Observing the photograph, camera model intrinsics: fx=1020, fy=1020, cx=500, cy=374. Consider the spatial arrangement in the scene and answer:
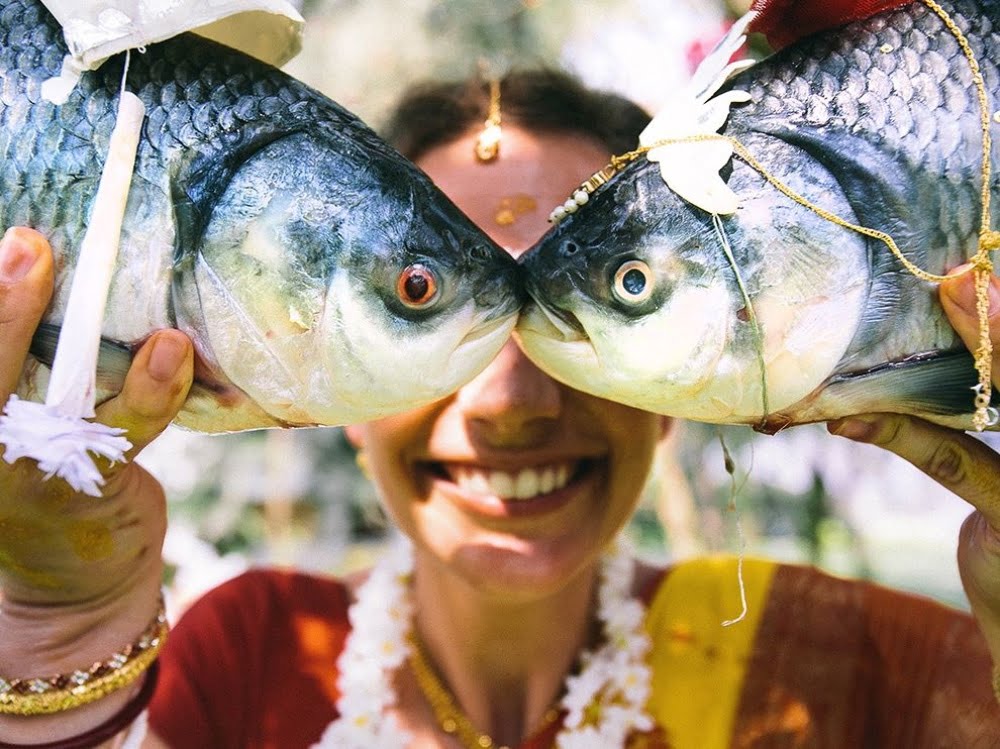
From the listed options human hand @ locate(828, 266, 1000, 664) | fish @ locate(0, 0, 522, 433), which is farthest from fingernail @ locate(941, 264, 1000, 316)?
fish @ locate(0, 0, 522, 433)

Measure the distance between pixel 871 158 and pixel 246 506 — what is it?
3338 mm

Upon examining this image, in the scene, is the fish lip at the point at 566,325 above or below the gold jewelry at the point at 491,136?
below

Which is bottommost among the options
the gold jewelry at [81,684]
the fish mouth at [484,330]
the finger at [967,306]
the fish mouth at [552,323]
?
the gold jewelry at [81,684]

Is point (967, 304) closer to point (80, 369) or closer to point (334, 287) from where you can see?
point (334, 287)

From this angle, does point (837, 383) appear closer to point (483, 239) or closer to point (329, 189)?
point (483, 239)

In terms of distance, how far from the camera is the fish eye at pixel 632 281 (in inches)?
37.0

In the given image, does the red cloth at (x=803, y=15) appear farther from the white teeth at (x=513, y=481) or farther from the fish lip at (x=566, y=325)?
the white teeth at (x=513, y=481)

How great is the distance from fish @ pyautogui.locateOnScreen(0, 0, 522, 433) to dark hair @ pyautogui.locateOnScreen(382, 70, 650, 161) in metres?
0.56

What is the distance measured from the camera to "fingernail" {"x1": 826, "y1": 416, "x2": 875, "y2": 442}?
3.30 ft

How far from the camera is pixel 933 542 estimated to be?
3.54 metres

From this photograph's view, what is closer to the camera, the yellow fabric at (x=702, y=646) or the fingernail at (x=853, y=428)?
the fingernail at (x=853, y=428)

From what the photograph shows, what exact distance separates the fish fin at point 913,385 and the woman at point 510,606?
0.06 metres

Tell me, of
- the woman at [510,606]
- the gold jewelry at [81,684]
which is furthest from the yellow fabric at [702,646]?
the gold jewelry at [81,684]

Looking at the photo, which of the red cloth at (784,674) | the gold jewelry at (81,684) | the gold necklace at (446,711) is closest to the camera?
the gold jewelry at (81,684)
